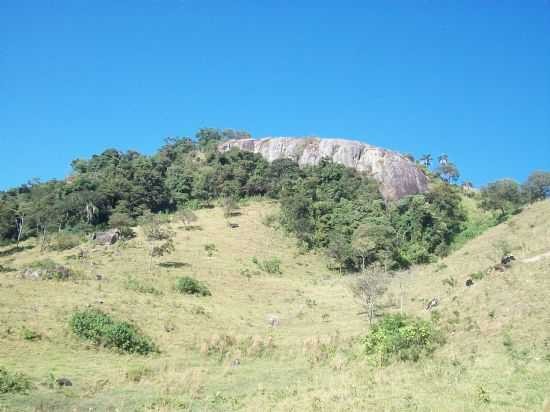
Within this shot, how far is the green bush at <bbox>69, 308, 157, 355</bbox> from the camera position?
2461cm

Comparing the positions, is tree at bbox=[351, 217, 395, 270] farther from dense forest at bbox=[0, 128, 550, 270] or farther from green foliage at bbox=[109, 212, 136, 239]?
green foliage at bbox=[109, 212, 136, 239]

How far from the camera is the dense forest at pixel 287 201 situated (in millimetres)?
61531

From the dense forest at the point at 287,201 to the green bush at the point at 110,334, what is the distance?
110 ft

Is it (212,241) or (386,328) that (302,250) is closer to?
(212,241)

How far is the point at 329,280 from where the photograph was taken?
5056 centimetres

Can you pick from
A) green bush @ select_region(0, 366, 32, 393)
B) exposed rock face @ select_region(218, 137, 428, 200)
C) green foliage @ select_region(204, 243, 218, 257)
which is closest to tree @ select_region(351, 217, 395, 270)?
green foliage @ select_region(204, 243, 218, 257)

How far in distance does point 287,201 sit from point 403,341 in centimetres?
5116

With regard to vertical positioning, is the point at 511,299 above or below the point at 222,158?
below

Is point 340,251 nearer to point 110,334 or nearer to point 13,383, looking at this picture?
point 110,334

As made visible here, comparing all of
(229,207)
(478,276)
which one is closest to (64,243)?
(229,207)

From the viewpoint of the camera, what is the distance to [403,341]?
2077 cm

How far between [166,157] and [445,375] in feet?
307

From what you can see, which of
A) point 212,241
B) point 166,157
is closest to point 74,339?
point 212,241

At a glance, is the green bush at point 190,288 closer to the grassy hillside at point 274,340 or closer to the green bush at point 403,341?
the grassy hillside at point 274,340
